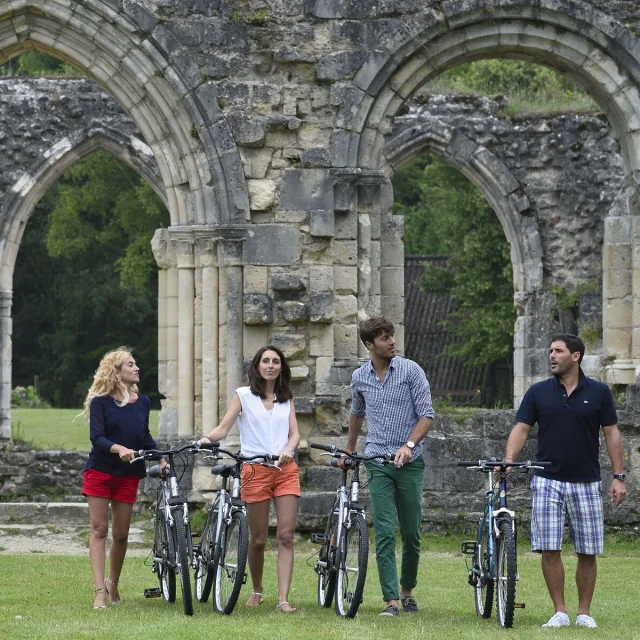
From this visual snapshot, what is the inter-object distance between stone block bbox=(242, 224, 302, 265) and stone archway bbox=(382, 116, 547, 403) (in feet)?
26.9

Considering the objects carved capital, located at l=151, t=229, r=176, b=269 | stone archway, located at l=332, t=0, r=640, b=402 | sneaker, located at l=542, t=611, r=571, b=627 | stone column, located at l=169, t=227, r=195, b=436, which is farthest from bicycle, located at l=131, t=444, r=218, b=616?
carved capital, located at l=151, t=229, r=176, b=269

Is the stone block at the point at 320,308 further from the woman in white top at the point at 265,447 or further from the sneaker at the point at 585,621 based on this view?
the sneaker at the point at 585,621

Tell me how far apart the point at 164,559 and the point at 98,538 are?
390 millimetres

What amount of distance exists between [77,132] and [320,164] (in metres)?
8.36

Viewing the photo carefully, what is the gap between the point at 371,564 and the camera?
11258mm

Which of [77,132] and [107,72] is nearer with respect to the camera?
[107,72]

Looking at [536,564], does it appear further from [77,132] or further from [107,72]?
[77,132]

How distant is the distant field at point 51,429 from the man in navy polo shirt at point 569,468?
42.9ft

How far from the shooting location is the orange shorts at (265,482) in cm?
852

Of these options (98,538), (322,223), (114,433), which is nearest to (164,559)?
(98,538)

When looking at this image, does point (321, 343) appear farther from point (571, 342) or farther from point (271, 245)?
point (571, 342)

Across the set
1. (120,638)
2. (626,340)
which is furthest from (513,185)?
(120,638)

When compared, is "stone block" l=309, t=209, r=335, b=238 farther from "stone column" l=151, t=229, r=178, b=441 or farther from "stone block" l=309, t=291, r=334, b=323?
"stone column" l=151, t=229, r=178, b=441

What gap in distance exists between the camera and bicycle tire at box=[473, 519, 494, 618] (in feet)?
26.3
